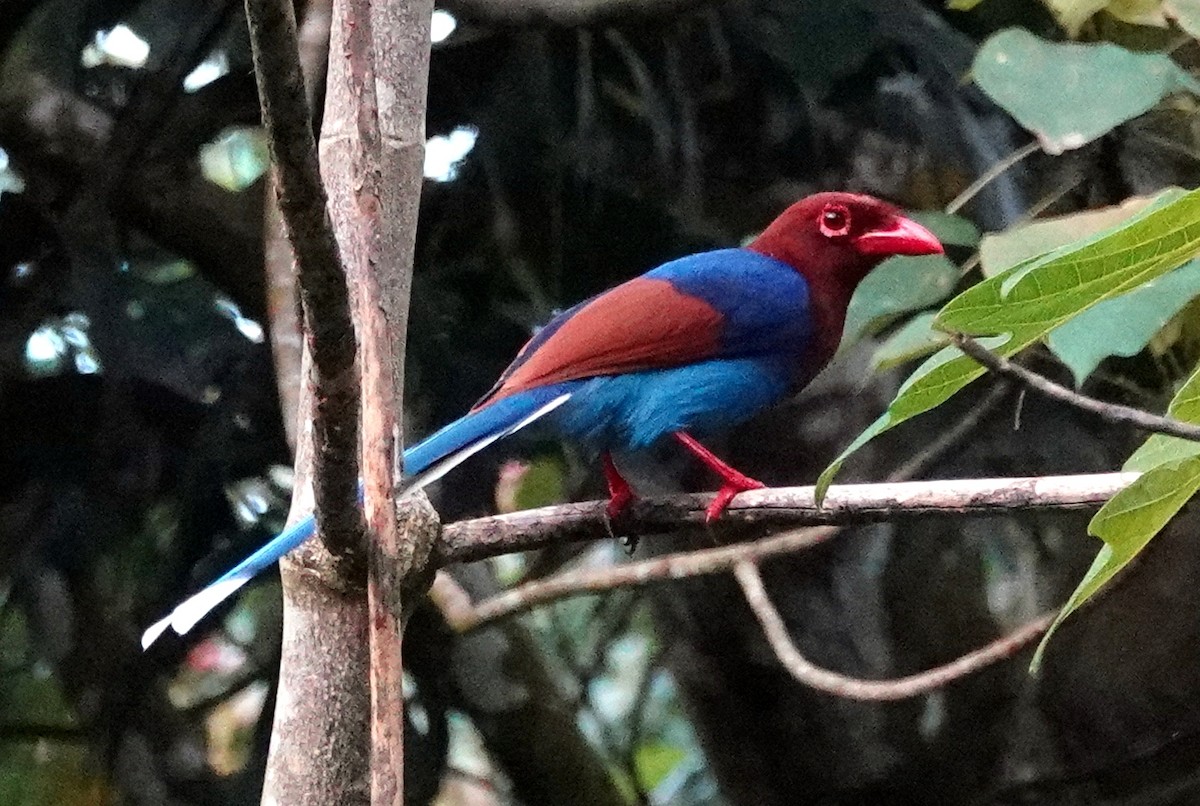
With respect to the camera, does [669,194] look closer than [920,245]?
No

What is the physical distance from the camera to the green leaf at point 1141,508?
107 cm

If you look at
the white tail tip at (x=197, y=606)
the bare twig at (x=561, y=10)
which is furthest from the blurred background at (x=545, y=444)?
the white tail tip at (x=197, y=606)

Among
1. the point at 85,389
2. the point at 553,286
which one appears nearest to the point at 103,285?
the point at 85,389

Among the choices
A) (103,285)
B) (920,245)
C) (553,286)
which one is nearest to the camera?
(920,245)

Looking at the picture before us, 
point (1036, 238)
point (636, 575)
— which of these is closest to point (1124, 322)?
point (1036, 238)

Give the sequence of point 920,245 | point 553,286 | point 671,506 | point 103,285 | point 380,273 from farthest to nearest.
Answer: point 553,286 < point 103,285 < point 920,245 < point 671,506 < point 380,273

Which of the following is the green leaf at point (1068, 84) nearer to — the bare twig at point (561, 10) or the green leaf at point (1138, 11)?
the green leaf at point (1138, 11)

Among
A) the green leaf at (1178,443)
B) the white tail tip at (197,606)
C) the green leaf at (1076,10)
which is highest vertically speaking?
the green leaf at (1076,10)

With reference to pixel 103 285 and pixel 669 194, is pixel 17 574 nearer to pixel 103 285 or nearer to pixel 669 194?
pixel 103 285

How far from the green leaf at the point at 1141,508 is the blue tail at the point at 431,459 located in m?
0.86

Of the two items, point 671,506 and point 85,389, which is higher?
point 85,389

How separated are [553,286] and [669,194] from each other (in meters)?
0.32

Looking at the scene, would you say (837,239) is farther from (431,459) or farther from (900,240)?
(431,459)

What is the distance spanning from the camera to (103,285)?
277 cm
